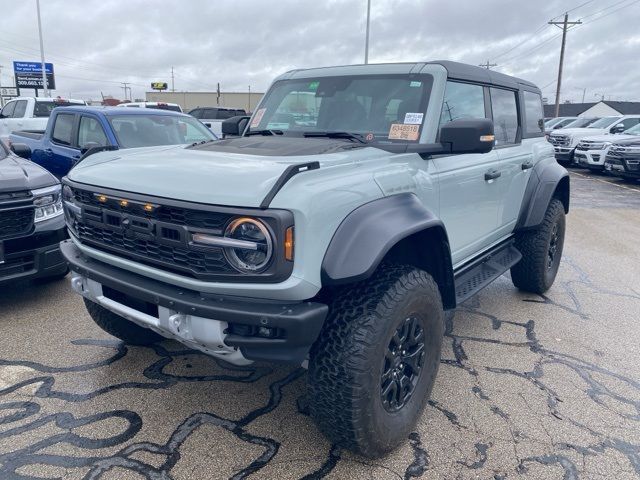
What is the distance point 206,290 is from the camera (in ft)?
7.07

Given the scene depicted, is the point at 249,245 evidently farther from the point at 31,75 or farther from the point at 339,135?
the point at 31,75

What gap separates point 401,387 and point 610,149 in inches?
542

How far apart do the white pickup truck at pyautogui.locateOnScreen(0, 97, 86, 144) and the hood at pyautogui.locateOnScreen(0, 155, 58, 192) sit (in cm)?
1030

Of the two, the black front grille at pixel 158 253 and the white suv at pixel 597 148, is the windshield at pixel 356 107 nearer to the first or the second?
the black front grille at pixel 158 253

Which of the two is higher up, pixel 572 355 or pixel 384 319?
pixel 384 319

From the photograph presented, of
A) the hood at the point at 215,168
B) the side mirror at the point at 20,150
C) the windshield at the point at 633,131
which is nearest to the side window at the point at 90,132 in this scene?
the side mirror at the point at 20,150

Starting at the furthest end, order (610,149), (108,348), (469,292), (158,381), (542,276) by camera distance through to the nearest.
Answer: (610,149) < (542,276) < (108,348) < (469,292) < (158,381)

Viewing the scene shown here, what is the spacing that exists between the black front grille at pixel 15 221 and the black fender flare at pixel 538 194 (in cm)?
397

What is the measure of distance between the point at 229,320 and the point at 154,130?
18.3ft

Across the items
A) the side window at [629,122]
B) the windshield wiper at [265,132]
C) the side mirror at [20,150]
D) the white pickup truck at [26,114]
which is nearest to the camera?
the windshield wiper at [265,132]

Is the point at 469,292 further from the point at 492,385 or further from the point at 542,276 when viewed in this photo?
the point at 542,276

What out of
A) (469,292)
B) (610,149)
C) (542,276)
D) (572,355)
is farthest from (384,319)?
(610,149)

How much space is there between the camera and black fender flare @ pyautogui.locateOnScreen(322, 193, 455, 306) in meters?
2.10

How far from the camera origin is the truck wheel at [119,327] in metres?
3.28
